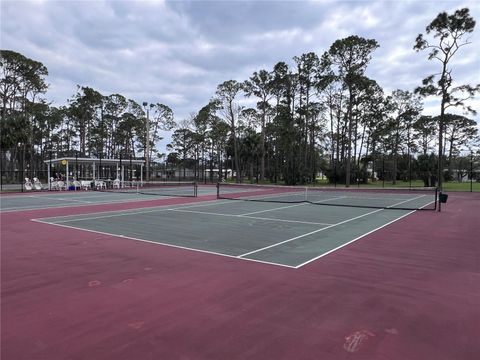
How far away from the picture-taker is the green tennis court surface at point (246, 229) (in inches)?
310

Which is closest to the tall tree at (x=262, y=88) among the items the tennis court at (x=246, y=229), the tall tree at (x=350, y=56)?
the tall tree at (x=350, y=56)

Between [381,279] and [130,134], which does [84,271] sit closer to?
[381,279]

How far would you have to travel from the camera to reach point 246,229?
35.7 ft

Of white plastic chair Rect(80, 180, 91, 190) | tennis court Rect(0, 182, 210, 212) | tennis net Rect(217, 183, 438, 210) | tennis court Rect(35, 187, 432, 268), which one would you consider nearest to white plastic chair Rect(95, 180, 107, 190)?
white plastic chair Rect(80, 180, 91, 190)

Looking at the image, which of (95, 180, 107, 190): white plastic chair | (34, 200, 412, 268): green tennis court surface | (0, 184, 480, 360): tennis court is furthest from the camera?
(95, 180, 107, 190): white plastic chair

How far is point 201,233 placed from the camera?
10117 mm

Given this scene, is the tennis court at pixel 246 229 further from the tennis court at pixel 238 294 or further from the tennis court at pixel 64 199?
the tennis court at pixel 64 199

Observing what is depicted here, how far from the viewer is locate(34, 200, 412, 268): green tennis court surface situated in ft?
25.9

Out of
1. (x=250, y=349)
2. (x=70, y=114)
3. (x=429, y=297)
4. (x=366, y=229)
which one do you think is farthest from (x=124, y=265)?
(x=70, y=114)

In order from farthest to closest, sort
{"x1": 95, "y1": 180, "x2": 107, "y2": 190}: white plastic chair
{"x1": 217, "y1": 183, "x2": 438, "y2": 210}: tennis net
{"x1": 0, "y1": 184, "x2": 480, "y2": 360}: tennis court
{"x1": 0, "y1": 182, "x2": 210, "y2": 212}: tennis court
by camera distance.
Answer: {"x1": 95, "y1": 180, "x2": 107, "y2": 190}: white plastic chair
{"x1": 217, "y1": 183, "x2": 438, "y2": 210}: tennis net
{"x1": 0, "y1": 182, "x2": 210, "y2": 212}: tennis court
{"x1": 0, "y1": 184, "x2": 480, "y2": 360}: tennis court

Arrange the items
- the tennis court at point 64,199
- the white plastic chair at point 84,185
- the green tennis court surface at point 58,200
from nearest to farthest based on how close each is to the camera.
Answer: the green tennis court surface at point 58,200
the tennis court at point 64,199
the white plastic chair at point 84,185

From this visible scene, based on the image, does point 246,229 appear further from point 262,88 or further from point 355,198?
point 262,88

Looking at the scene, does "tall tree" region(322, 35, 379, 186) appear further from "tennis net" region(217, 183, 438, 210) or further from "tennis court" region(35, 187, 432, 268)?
"tennis court" region(35, 187, 432, 268)

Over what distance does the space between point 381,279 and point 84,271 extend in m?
5.09
